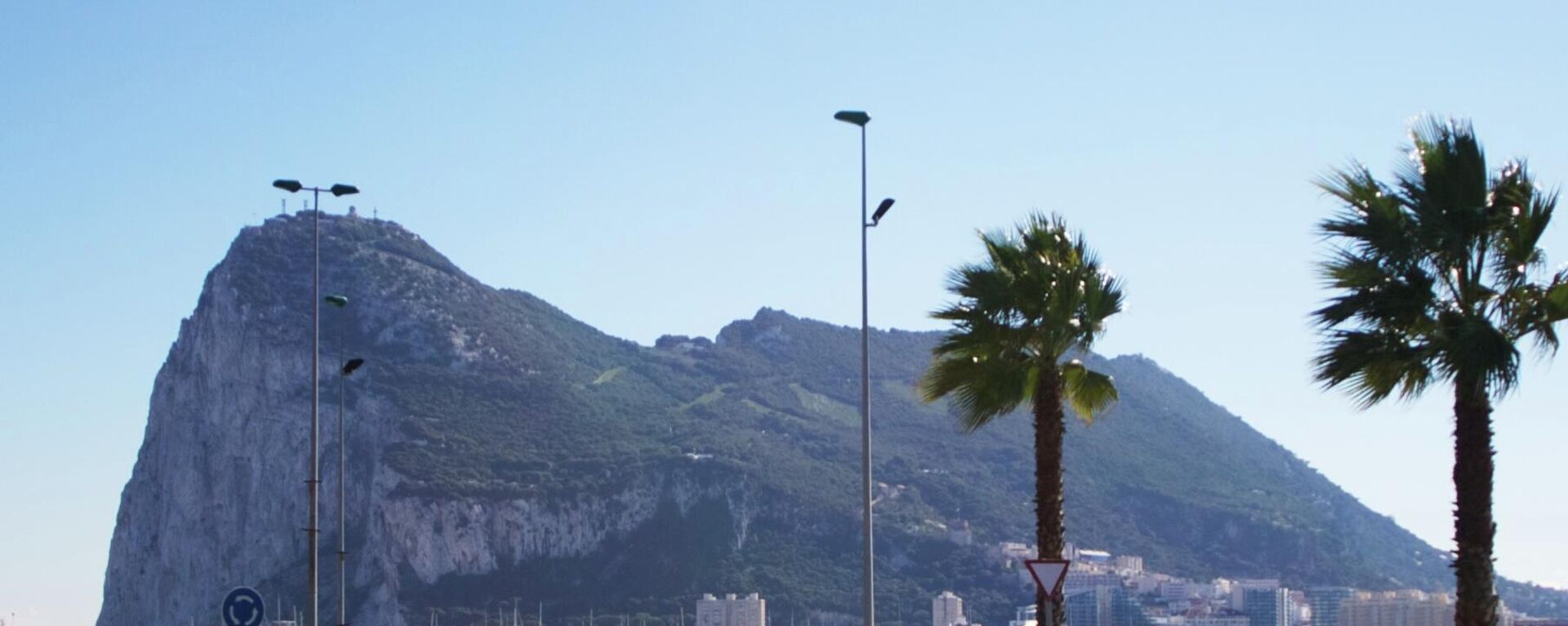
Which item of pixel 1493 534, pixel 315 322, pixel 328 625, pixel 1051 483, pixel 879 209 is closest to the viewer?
pixel 1493 534

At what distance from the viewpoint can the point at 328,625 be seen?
173 m

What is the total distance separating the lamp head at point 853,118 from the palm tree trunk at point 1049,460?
14.0 feet

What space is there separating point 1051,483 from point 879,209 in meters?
4.48

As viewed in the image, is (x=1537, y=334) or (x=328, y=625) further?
(x=328, y=625)

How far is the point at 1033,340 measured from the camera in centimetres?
2712

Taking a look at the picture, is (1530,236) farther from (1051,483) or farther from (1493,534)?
(1051,483)

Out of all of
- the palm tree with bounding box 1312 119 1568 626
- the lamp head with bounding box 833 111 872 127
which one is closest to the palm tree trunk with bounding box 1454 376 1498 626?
the palm tree with bounding box 1312 119 1568 626

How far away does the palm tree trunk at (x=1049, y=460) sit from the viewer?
26.3m

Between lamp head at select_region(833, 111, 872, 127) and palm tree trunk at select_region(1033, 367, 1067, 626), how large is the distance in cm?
425

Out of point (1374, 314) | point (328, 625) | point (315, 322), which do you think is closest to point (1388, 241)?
point (1374, 314)

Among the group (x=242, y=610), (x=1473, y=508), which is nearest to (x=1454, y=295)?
(x=1473, y=508)

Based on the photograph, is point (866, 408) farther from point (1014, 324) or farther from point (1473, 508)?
point (1473, 508)

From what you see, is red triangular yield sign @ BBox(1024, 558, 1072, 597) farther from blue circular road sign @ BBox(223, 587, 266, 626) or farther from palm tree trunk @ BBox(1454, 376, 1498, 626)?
blue circular road sign @ BBox(223, 587, 266, 626)

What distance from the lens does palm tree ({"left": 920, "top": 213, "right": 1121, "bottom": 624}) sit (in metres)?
26.8
